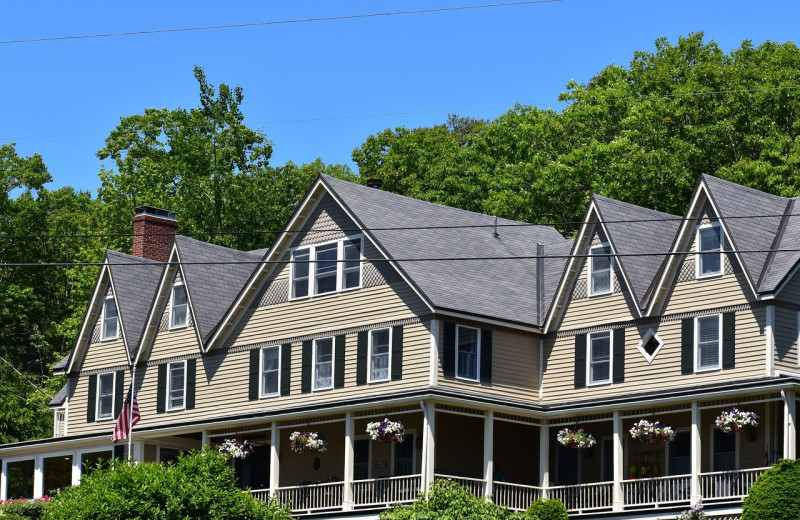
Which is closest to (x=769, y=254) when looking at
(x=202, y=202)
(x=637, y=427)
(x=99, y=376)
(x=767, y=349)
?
(x=767, y=349)

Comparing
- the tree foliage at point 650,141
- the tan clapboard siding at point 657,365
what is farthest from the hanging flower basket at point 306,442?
the tree foliage at point 650,141

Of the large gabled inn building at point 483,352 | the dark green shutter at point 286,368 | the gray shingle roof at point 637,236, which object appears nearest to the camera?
the large gabled inn building at point 483,352

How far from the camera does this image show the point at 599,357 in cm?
4447

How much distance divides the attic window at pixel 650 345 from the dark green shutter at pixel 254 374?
12.4 metres

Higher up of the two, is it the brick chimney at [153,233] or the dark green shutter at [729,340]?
the brick chimney at [153,233]

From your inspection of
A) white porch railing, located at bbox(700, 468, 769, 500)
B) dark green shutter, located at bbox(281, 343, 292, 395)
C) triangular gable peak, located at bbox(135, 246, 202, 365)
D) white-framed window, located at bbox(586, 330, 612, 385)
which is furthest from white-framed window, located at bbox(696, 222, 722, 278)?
triangular gable peak, located at bbox(135, 246, 202, 365)

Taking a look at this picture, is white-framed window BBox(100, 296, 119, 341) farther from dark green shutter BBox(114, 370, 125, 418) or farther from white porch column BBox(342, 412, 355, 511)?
white porch column BBox(342, 412, 355, 511)

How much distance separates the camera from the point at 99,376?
177 feet

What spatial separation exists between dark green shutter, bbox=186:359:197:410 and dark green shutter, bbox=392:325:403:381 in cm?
884

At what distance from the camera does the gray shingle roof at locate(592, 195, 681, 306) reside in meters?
43.9

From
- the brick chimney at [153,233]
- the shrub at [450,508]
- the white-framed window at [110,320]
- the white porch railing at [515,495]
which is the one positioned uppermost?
the brick chimney at [153,233]

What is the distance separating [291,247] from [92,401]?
10.8 metres

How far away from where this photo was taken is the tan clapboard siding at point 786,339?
4025 centimetres

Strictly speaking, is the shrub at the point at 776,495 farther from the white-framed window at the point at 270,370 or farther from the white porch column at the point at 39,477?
the white porch column at the point at 39,477
